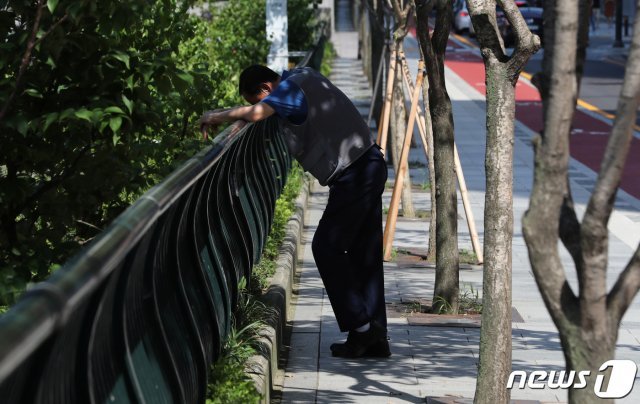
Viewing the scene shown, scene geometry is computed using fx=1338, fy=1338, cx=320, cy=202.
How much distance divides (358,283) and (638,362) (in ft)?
5.27

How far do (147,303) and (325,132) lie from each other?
112 inches

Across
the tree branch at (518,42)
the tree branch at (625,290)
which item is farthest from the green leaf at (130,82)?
the tree branch at (625,290)

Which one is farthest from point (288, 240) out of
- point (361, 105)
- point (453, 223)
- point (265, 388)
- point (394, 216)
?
point (361, 105)

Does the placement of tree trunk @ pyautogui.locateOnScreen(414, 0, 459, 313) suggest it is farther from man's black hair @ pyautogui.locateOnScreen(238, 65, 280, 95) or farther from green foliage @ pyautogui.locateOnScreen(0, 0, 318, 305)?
green foliage @ pyautogui.locateOnScreen(0, 0, 318, 305)

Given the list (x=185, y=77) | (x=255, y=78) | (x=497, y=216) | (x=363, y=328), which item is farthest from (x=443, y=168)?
(x=185, y=77)

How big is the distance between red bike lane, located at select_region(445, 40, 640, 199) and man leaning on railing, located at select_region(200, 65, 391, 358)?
2896 millimetres

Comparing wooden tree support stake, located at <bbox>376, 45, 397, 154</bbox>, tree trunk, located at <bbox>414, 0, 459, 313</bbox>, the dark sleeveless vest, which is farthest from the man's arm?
wooden tree support stake, located at <bbox>376, 45, 397, 154</bbox>

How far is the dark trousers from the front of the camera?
7340mm

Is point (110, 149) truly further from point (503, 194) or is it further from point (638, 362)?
point (638, 362)

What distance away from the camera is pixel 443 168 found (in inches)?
356

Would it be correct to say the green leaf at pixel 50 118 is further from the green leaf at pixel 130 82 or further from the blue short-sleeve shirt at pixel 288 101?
the blue short-sleeve shirt at pixel 288 101

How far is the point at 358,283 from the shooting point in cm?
752

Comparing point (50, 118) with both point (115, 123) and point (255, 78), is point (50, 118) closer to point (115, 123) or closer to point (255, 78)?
point (115, 123)

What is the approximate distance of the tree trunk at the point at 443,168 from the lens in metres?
8.73
